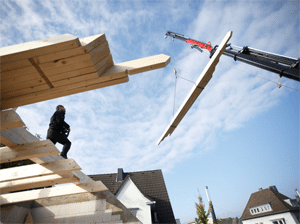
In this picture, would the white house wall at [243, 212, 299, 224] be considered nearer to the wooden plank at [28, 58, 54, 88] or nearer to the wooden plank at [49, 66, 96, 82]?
the wooden plank at [49, 66, 96, 82]

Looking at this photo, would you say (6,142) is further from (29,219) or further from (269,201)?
(269,201)

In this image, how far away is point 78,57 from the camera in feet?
6.01

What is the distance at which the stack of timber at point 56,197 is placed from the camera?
3.36 meters

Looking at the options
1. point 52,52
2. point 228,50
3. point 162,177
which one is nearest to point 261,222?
point 162,177

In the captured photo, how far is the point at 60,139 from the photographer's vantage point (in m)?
3.71

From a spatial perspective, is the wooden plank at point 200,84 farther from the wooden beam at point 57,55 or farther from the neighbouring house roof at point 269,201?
the neighbouring house roof at point 269,201

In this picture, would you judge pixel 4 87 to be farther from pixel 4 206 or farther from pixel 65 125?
pixel 4 206

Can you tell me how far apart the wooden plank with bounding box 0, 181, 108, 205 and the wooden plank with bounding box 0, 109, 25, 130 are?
2.64 meters

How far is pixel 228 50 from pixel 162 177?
10319 mm

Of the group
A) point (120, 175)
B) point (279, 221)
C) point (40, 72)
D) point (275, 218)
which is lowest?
point (279, 221)

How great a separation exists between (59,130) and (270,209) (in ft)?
97.3

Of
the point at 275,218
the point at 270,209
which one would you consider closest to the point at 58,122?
the point at 275,218

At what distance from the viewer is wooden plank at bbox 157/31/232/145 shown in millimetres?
3292

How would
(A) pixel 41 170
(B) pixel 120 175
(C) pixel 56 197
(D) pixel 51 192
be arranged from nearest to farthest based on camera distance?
(A) pixel 41 170, (D) pixel 51 192, (C) pixel 56 197, (B) pixel 120 175
